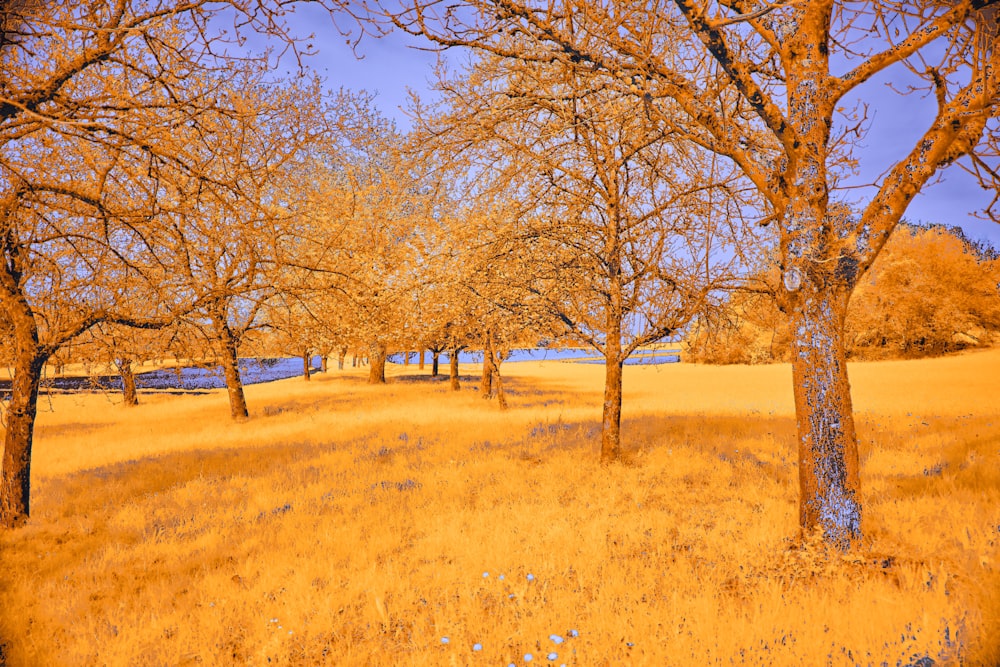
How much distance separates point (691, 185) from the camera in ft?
28.2

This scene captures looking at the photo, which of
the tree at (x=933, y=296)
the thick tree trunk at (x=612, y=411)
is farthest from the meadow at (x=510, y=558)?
the tree at (x=933, y=296)

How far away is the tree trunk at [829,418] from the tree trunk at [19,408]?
33.6ft

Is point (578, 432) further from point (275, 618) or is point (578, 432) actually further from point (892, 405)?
point (892, 405)

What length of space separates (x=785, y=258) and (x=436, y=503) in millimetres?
5837

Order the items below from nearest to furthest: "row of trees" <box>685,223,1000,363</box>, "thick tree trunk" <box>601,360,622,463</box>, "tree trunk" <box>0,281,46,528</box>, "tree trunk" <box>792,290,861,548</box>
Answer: "tree trunk" <box>792,290,861,548</box> < "tree trunk" <box>0,281,46,528</box> < "thick tree trunk" <box>601,360,622,463</box> < "row of trees" <box>685,223,1000,363</box>

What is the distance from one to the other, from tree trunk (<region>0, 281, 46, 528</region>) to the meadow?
1.83 ft

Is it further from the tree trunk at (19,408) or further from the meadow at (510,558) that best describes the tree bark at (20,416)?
the meadow at (510,558)

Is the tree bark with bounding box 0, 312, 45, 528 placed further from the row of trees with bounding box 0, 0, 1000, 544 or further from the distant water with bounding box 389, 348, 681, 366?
the distant water with bounding box 389, 348, 681, 366

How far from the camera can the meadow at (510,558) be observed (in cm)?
371

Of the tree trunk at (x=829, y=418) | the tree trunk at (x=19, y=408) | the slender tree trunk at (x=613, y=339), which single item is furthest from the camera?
the slender tree trunk at (x=613, y=339)

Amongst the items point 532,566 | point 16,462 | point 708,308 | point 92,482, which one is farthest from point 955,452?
point 92,482

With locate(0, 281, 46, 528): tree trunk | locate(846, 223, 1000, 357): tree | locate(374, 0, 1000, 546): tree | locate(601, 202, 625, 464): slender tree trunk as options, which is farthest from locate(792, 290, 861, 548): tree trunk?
locate(846, 223, 1000, 357): tree

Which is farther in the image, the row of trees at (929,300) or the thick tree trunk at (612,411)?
the row of trees at (929,300)

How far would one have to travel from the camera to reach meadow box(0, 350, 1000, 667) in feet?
12.2
